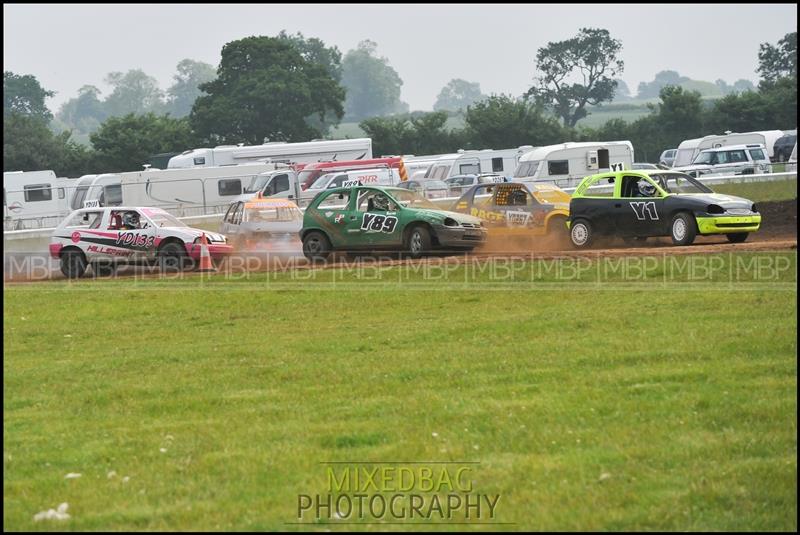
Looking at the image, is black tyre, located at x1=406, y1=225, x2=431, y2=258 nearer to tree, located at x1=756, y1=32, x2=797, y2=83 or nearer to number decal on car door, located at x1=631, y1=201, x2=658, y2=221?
number decal on car door, located at x1=631, y1=201, x2=658, y2=221

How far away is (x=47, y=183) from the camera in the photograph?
153 ft

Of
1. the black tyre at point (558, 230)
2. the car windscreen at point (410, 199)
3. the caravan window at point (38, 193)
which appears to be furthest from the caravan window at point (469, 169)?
the car windscreen at point (410, 199)

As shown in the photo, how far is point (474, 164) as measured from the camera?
54.6 metres

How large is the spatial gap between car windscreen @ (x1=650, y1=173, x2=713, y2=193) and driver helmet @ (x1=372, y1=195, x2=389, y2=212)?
5.13 m

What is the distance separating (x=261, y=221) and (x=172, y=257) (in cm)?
266

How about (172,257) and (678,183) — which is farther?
(172,257)

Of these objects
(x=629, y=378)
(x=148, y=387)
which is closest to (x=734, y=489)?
(x=629, y=378)

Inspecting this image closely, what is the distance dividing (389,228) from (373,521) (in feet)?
52.8

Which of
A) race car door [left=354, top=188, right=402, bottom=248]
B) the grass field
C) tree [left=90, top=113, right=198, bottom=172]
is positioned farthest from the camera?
tree [left=90, top=113, right=198, bottom=172]

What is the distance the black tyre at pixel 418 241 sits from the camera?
22.3 meters

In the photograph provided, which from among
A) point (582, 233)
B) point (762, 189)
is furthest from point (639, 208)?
point (762, 189)

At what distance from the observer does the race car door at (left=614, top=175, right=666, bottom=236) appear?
22141 mm

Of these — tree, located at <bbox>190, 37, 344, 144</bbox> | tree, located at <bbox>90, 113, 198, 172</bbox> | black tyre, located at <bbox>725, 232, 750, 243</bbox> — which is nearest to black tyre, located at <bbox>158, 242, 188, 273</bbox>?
black tyre, located at <bbox>725, 232, 750, 243</bbox>

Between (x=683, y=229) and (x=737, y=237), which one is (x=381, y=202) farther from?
(x=737, y=237)
